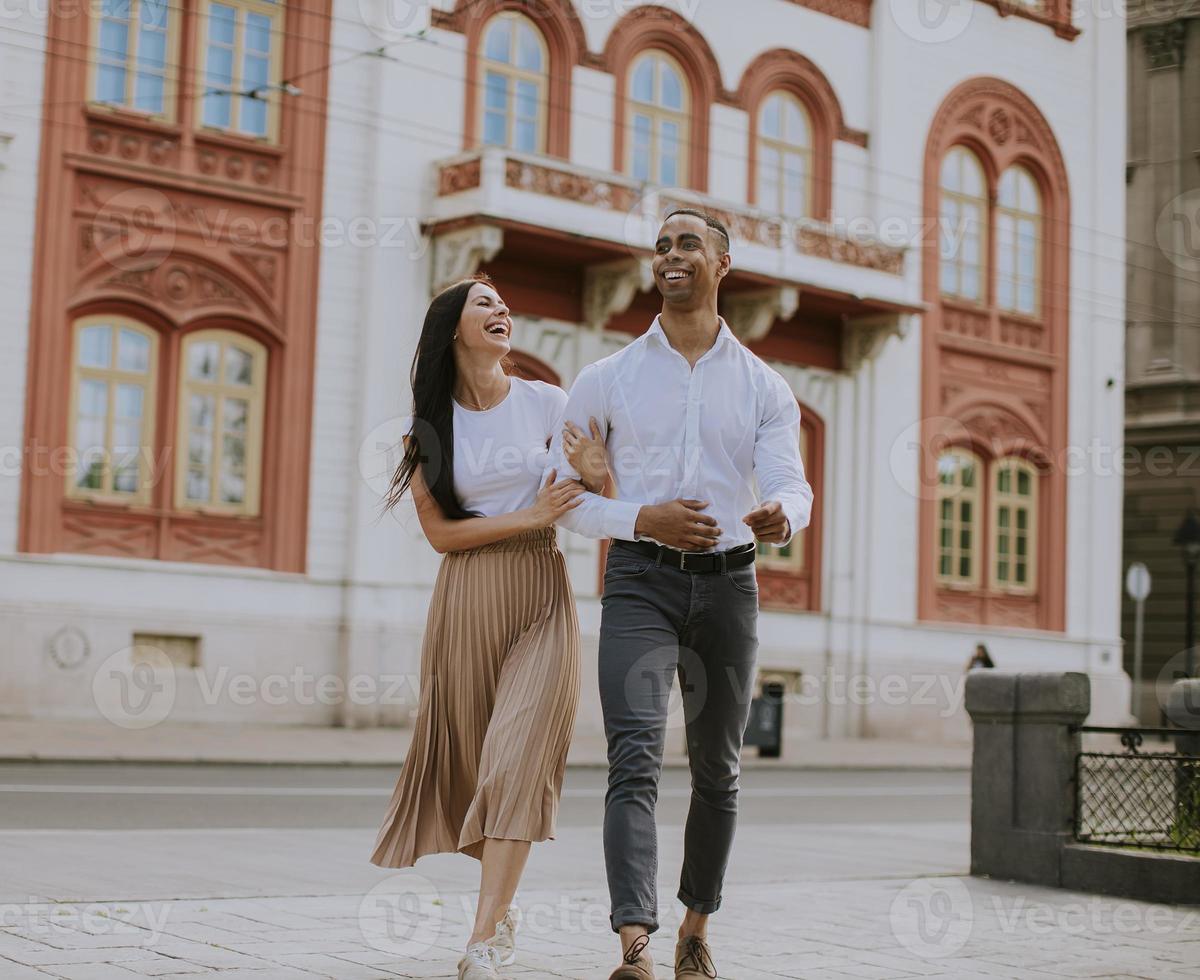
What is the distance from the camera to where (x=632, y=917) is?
4.93 metres

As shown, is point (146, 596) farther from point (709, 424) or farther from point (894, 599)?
point (709, 424)

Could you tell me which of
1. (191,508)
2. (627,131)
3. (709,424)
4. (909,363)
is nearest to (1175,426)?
(909,363)

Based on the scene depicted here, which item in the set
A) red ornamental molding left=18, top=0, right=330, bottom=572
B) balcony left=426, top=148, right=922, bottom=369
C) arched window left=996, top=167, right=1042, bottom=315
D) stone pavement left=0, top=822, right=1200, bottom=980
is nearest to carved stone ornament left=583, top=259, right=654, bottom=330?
balcony left=426, top=148, right=922, bottom=369

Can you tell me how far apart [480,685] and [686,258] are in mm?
1395

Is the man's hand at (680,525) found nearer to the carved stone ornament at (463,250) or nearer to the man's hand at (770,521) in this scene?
the man's hand at (770,521)

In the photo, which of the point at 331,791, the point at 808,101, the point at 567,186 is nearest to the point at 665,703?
the point at 331,791

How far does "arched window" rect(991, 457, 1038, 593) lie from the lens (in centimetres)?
3075

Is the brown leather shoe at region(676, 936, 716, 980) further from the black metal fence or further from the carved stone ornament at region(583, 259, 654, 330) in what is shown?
the carved stone ornament at region(583, 259, 654, 330)

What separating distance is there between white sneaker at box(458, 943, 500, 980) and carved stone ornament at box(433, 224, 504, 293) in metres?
18.6

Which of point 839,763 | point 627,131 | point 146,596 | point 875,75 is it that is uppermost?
point 875,75

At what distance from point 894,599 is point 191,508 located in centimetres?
1179

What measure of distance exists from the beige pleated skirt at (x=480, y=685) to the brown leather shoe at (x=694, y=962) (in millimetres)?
529

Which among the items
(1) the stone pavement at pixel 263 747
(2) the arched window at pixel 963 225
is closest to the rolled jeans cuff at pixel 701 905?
(1) the stone pavement at pixel 263 747

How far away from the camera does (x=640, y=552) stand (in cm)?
525
